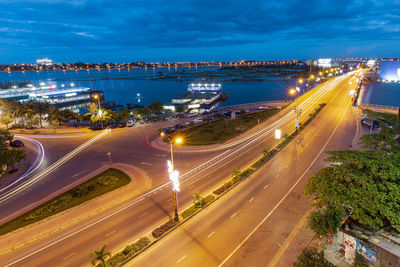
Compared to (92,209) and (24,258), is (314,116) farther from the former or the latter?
(24,258)

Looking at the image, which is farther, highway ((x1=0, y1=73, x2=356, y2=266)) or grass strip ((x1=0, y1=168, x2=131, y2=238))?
grass strip ((x1=0, y1=168, x2=131, y2=238))

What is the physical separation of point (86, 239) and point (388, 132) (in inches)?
1472

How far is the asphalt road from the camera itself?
1853 cm

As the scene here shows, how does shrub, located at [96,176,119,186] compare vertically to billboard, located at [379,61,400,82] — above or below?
below

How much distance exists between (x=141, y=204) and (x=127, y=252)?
7.25m

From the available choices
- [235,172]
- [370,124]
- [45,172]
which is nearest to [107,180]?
[45,172]

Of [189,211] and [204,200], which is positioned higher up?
[204,200]

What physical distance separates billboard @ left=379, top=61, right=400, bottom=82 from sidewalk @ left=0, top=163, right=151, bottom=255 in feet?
516

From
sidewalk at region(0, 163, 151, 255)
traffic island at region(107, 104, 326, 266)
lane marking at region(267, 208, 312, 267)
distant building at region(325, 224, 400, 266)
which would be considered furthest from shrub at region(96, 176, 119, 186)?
distant building at region(325, 224, 400, 266)

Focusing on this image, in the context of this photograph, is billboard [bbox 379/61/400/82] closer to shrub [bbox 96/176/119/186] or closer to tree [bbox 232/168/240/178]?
tree [bbox 232/168/240/178]

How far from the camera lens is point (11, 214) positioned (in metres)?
25.4

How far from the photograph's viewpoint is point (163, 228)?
21688mm

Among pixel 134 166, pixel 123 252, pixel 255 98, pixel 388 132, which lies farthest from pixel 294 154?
pixel 255 98

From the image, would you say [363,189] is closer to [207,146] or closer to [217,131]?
[207,146]
